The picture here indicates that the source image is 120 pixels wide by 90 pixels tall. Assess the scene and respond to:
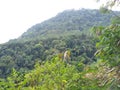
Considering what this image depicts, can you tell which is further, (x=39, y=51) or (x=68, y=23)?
(x=68, y=23)

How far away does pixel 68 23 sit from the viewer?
8244 centimetres

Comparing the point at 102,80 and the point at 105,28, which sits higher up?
the point at 105,28

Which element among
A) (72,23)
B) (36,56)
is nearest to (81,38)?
(36,56)

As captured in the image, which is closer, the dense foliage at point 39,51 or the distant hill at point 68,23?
the dense foliage at point 39,51

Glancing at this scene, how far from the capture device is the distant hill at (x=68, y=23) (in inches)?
3004

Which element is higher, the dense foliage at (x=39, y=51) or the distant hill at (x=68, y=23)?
the dense foliage at (x=39, y=51)

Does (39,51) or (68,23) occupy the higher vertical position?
(39,51)

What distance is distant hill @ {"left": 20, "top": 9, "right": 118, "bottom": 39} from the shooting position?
76312 millimetres

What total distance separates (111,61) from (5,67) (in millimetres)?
32168

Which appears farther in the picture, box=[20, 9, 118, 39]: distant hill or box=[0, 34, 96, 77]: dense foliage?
box=[20, 9, 118, 39]: distant hill

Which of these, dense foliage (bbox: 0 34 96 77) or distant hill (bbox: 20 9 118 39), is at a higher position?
dense foliage (bbox: 0 34 96 77)

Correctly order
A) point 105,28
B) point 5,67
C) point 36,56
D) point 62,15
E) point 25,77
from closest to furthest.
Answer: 1. point 105,28
2. point 25,77
3. point 5,67
4. point 36,56
5. point 62,15

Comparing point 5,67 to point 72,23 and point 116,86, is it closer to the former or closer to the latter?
point 116,86

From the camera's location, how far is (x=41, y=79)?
12.5 meters
